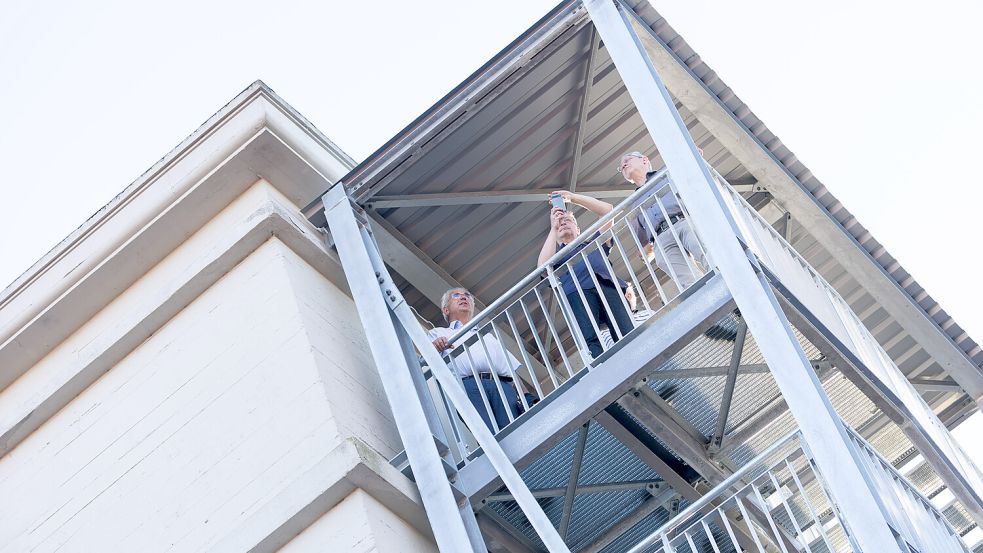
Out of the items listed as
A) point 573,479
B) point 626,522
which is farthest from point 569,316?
point 626,522

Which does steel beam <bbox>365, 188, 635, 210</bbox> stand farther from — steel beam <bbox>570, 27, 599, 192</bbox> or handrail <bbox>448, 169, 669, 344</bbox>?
handrail <bbox>448, 169, 669, 344</bbox>

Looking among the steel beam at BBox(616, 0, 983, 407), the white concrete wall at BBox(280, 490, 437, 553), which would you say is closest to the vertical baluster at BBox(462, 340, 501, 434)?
the white concrete wall at BBox(280, 490, 437, 553)

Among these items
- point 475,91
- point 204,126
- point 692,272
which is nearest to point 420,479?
point 692,272

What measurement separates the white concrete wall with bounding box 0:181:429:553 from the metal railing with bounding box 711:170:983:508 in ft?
9.26

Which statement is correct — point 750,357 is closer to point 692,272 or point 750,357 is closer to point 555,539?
point 692,272

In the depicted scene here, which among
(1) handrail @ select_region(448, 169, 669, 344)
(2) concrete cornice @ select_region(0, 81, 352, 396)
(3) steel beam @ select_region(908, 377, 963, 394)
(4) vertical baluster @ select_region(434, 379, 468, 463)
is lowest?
(4) vertical baluster @ select_region(434, 379, 468, 463)

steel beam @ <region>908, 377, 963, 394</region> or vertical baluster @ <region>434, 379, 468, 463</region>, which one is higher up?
steel beam @ <region>908, 377, 963, 394</region>

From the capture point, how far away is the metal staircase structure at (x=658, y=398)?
25.4 ft

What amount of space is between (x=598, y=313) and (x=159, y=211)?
3.72 meters

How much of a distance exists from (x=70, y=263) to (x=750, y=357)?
5.48 m

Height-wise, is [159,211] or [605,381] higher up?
[159,211]

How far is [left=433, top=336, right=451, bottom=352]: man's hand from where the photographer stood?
30.8 ft

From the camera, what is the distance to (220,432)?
9289 mm

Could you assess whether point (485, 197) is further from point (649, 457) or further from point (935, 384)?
point (935, 384)
